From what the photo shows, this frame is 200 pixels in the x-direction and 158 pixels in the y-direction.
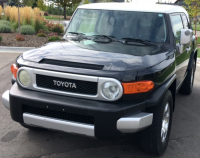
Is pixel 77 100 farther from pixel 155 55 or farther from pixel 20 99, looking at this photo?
pixel 155 55

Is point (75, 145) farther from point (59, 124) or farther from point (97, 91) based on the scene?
point (97, 91)

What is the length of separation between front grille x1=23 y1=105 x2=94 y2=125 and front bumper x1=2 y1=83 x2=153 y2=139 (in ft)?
0.16

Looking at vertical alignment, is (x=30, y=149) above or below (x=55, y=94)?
below

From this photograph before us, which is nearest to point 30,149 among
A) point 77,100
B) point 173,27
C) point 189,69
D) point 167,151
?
point 77,100

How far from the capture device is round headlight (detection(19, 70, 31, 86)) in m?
3.23

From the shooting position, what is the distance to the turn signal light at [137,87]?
294cm

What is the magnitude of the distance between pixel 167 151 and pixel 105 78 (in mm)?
1585

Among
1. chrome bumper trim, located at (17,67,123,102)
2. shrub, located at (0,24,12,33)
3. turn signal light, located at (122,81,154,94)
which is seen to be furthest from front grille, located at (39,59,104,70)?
shrub, located at (0,24,12,33)

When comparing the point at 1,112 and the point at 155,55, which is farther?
the point at 1,112

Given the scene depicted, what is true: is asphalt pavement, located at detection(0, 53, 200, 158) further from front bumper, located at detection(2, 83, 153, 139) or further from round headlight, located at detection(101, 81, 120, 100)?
round headlight, located at detection(101, 81, 120, 100)

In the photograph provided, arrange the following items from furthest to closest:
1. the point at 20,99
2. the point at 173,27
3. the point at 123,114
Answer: the point at 173,27, the point at 20,99, the point at 123,114

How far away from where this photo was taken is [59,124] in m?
2.97

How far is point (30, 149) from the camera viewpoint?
371 cm

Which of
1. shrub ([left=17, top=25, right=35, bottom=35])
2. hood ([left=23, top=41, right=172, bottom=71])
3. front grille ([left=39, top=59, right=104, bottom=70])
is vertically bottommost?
shrub ([left=17, top=25, right=35, bottom=35])
